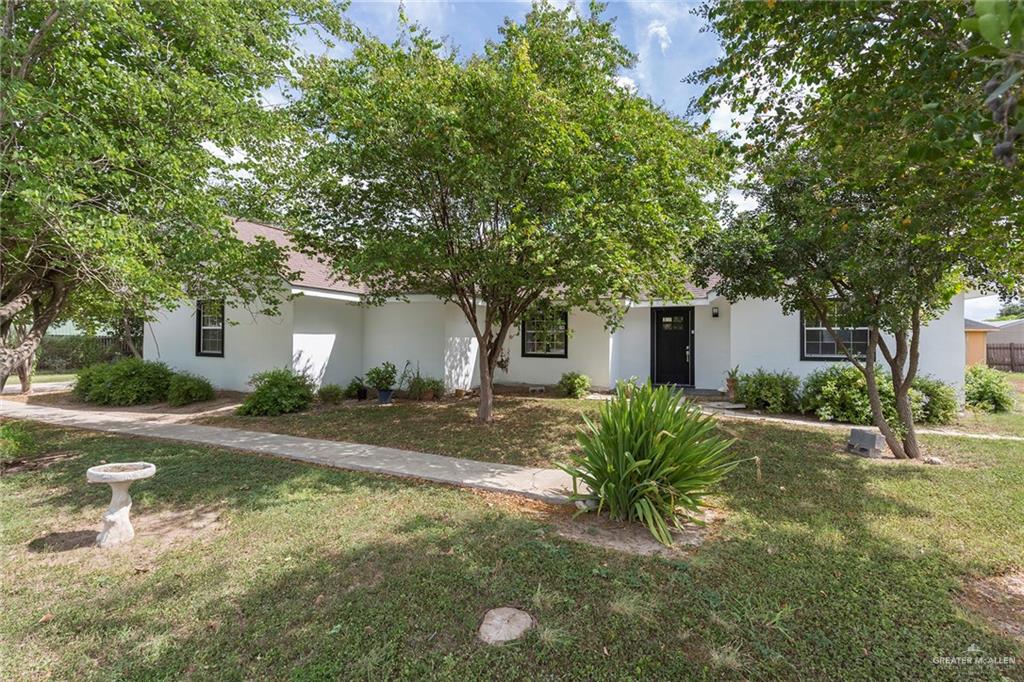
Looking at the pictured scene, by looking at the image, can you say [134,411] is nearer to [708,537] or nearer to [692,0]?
[708,537]

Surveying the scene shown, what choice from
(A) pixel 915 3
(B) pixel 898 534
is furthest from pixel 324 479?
(A) pixel 915 3

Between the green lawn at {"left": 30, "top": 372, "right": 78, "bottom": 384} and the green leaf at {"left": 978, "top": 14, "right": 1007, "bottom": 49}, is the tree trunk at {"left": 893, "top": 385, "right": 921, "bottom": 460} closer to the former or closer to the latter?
the green leaf at {"left": 978, "top": 14, "right": 1007, "bottom": 49}

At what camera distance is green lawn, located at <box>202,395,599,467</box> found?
282 inches

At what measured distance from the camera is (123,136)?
479 cm

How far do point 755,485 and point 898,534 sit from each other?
1.46 meters

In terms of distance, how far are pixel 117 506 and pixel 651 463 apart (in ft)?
15.5

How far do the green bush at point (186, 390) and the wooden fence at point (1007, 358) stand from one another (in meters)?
30.5

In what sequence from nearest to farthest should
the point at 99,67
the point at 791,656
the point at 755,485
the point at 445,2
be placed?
the point at 791,656, the point at 99,67, the point at 755,485, the point at 445,2

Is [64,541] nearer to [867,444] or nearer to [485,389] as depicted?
[485,389]

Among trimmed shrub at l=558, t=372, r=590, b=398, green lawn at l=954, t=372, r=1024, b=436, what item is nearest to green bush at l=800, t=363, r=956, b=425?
green lawn at l=954, t=372, r=1024, b=436

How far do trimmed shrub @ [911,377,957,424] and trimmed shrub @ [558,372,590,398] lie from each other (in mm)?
6572

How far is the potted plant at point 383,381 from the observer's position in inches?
451

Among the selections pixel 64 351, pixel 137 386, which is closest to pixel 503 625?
pixel 137 386

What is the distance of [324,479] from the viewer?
5750 mm
